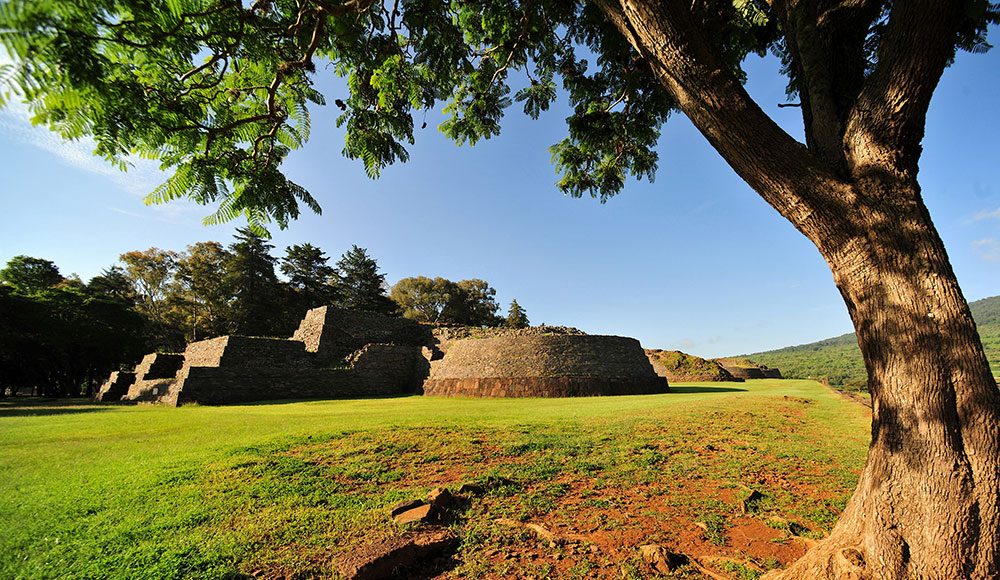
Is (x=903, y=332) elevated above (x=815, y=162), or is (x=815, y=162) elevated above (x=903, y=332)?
(x=815, y=162)

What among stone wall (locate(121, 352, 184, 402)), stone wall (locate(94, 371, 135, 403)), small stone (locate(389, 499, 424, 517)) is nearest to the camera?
small stone (locate(389, 499, 424, 517))

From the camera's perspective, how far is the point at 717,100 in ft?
7.07

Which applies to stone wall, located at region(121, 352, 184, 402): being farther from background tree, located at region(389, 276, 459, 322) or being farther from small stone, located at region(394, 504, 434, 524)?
background tree, located at region(389, 276, 459, 322)

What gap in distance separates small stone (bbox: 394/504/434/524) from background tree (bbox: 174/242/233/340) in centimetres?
3476

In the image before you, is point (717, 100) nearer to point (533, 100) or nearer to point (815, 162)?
point (815, 162)

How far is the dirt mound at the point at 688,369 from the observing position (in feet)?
86.3

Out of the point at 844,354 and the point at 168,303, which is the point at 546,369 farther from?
the point at 844,354

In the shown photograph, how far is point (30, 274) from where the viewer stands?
28031mm

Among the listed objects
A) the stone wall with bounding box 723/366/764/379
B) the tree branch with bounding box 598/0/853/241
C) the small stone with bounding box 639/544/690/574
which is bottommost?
the small stone with bounding box 639/544/690/574

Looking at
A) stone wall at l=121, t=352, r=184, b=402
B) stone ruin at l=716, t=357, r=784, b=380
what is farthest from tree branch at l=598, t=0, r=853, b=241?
stone ruin at l=716, t=357, r=784, b=380

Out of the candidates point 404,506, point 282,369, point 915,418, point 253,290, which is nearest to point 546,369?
point 282,369

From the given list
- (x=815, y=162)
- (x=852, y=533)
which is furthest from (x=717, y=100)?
(x=852, y=533)

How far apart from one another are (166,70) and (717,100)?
3461 mm

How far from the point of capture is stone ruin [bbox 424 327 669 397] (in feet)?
51.0
